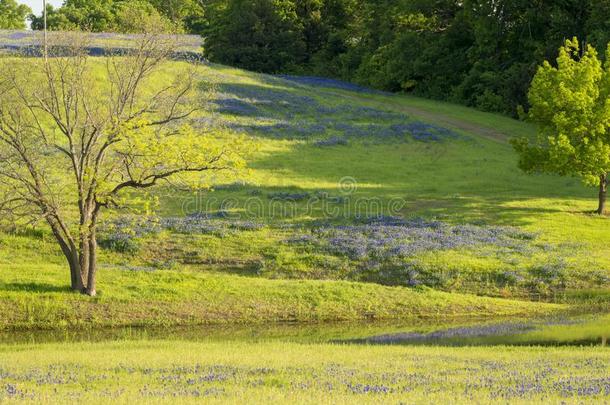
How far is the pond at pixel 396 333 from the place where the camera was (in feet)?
84.7

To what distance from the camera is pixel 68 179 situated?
4681cm

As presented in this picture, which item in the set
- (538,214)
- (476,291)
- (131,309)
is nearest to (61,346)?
(131,309)

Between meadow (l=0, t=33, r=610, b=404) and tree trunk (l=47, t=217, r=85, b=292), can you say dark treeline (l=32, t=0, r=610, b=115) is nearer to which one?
meadow (l=0, t=33, r=610, b=404)

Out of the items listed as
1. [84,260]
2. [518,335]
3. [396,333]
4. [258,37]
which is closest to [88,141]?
[84,260]

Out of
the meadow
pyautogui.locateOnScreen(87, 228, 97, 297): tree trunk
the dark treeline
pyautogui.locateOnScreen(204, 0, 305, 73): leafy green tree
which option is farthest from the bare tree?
pyautogui.locateOnScreen(204, 0, 305, 73): leafy green tree

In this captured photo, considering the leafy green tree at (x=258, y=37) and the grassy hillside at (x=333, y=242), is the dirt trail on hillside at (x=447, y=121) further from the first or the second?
the leafy green tree at (x=258, y=37)

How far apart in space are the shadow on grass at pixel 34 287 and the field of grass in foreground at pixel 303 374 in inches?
271

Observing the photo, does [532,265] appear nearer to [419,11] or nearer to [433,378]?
[433,378]

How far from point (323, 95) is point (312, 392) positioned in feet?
232

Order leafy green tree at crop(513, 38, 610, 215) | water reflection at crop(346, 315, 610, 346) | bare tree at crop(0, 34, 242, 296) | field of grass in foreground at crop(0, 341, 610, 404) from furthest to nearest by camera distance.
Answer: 1. leafy green tree at crop(513, 38, 610, 215)
2. bare tree at crop(0, 34, 242, 296)
3. water reflection at crop(346, 315, 610, 346)
4. field of grass in foreground at crop(0, 341, 610, 404)

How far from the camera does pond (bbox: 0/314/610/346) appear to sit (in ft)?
84.7

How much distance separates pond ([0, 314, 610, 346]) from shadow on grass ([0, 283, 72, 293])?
260 centimetres

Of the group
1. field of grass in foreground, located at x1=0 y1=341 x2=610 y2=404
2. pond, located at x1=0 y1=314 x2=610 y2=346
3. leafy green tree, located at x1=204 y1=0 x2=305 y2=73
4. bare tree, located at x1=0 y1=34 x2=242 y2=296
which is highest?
leafy green tree, located at x1=204 y1=0 x2=305 y2=73

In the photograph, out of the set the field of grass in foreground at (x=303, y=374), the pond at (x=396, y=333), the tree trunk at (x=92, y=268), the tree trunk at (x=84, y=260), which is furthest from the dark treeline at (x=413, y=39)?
the field of grass in foreground at (x=303, y=374)
